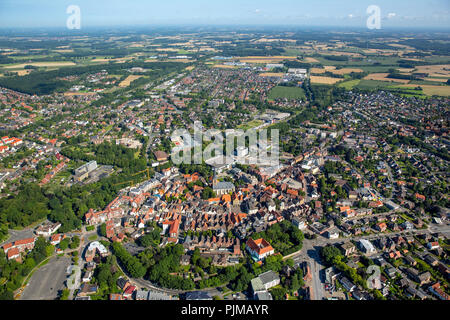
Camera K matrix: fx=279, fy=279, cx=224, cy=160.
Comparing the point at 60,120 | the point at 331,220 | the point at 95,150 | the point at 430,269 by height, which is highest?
the point at 60,120

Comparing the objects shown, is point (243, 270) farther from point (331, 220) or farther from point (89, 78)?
point (89, 78)

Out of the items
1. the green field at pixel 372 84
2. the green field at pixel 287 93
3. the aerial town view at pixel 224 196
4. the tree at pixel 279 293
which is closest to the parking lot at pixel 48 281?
the aerial town view at pixel 224 196

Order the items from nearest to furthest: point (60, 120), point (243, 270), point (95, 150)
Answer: point (243, 270), point (95, 150), point (60, 120)

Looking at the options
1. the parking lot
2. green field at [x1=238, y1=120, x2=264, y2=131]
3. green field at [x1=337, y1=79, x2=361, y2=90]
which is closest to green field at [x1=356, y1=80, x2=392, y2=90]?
green field at [x1=337, y1=79, x2=361, y2=90]

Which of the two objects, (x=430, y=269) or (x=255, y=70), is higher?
(x=255, y=70)

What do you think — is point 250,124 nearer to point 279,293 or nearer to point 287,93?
point 287,93

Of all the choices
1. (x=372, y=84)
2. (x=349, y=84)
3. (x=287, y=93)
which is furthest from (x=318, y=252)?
(x=372, y=84)
